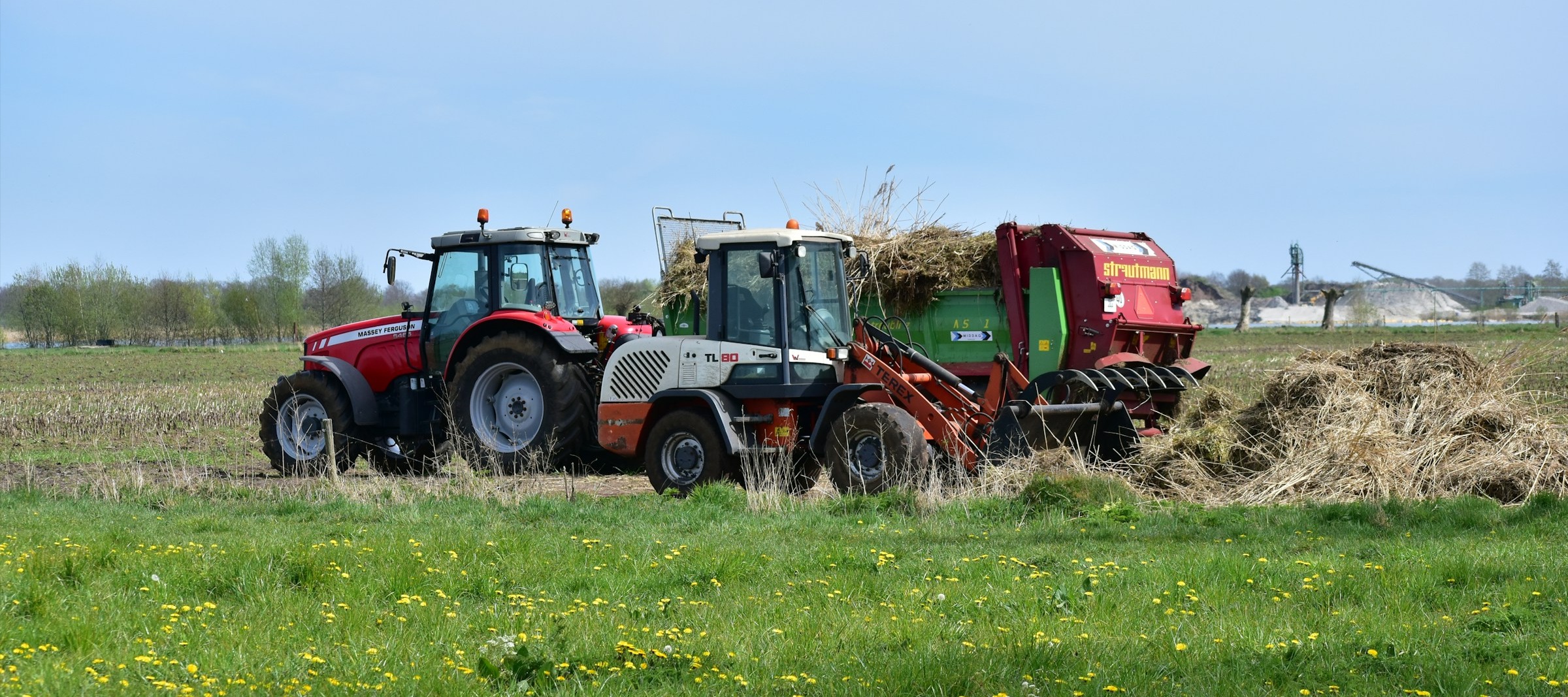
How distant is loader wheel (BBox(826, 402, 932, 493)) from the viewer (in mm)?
11062

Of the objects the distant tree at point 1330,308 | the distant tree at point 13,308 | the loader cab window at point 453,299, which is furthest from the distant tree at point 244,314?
the loader cab window at point 453,299

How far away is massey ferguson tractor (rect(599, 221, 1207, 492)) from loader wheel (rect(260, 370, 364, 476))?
3.69 meters

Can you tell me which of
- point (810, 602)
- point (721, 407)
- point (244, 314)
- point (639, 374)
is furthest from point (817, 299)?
point (244, 314)

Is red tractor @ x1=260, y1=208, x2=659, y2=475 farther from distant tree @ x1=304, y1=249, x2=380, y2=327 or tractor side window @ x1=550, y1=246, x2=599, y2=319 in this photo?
distant tree @ x1=304, y1=249, x2=380, y2=327

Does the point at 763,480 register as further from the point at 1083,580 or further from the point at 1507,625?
the point at 1507,625

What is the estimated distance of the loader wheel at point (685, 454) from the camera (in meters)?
11.9

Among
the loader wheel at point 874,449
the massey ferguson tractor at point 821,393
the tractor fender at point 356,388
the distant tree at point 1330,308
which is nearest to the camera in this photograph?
the loader wheel at point 874,449

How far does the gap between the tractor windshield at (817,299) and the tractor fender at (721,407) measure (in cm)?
78

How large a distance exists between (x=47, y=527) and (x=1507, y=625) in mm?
9423

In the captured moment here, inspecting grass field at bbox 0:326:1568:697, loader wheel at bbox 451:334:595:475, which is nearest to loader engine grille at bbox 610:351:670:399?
loader wheel at bbox 451:334:595:475

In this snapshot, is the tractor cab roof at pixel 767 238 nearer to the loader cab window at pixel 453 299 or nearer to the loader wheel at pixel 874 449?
the loader wheel at pixel 874 449

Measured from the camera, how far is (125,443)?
19.1 m

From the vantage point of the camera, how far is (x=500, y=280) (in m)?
14.2

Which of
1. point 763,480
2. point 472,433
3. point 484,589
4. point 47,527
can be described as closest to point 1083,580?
point 484,589
